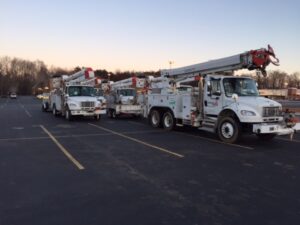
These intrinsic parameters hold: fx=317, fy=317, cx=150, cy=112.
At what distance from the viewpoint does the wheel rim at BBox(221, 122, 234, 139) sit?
11539 mm

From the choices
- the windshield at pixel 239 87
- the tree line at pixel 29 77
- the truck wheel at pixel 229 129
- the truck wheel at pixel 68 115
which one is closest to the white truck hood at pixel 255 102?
the windshield at pixel 239 87

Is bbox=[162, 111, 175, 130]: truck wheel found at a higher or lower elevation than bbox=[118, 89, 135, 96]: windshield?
lower

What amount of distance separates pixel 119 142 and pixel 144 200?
6209 mm

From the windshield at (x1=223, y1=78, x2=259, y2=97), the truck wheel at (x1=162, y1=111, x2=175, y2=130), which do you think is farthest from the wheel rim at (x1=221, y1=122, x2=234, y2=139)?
the truck wheel at (x1=162, y1=111, x2=175, y2=130)

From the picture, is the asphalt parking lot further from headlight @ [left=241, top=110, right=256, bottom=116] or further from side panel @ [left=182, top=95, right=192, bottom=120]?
side panel @ [left=182, top=95, right=192, bottom=120]

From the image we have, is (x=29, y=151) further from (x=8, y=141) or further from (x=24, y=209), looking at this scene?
(x=24, y=209)

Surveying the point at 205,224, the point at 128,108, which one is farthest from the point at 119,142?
the point at 128,108

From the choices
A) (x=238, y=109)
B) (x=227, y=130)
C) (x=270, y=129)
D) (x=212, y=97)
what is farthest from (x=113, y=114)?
(x=270, y=129)

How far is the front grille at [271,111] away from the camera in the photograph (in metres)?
11.0

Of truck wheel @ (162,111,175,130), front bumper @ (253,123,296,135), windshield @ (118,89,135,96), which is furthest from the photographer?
windshield @ (118,89,135,96)

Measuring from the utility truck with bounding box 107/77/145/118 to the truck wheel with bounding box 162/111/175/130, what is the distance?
6.34 meters

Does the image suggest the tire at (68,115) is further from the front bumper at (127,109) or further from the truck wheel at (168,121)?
the truck wheel at (168,121)

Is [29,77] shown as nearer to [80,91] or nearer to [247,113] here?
[80,91]

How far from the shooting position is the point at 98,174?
718cm
